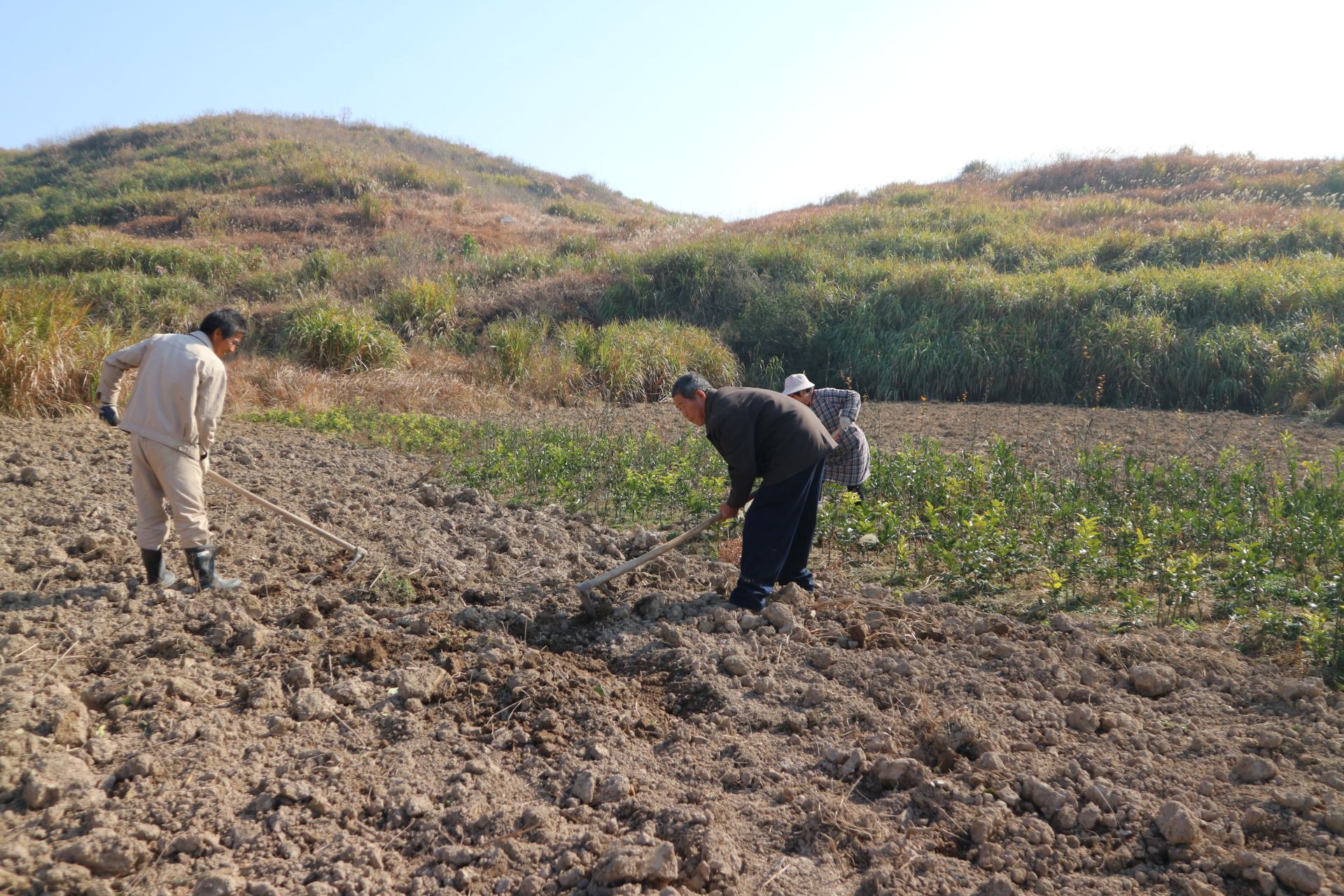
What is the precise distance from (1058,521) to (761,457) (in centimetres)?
295

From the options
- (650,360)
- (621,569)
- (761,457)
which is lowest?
(621,569)

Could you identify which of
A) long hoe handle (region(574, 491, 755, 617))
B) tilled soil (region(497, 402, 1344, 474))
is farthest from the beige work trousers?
tilled soil (region(497, 402, 1344, 474))

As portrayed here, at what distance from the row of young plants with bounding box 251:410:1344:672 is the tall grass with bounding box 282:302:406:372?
16.7 ft

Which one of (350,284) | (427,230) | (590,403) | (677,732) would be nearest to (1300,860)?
(677,732)

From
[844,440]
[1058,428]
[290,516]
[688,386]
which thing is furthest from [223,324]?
[1058,428]

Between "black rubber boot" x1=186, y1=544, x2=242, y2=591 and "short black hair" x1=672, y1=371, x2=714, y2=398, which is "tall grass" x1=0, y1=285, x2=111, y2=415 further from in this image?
"short black hair" x1=672, y1=371, x2=714, y2=398

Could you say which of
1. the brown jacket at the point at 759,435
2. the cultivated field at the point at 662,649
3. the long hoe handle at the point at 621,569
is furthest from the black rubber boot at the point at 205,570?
the brown jacket at the point at 759,435

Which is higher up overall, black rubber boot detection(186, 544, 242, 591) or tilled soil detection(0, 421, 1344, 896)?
black rubber boot detection(186, 544, 242, 591)

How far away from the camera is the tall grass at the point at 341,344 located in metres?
13.5

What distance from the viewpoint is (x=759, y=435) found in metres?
5.02

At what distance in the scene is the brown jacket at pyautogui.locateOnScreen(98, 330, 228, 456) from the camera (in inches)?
185

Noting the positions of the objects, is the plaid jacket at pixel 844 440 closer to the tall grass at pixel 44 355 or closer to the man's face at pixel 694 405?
the man's face at pixel 694 405

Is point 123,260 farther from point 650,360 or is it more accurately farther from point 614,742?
point 614,742

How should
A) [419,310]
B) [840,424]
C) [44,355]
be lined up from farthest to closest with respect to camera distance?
[419,310] → [44,355] → [840,424]
